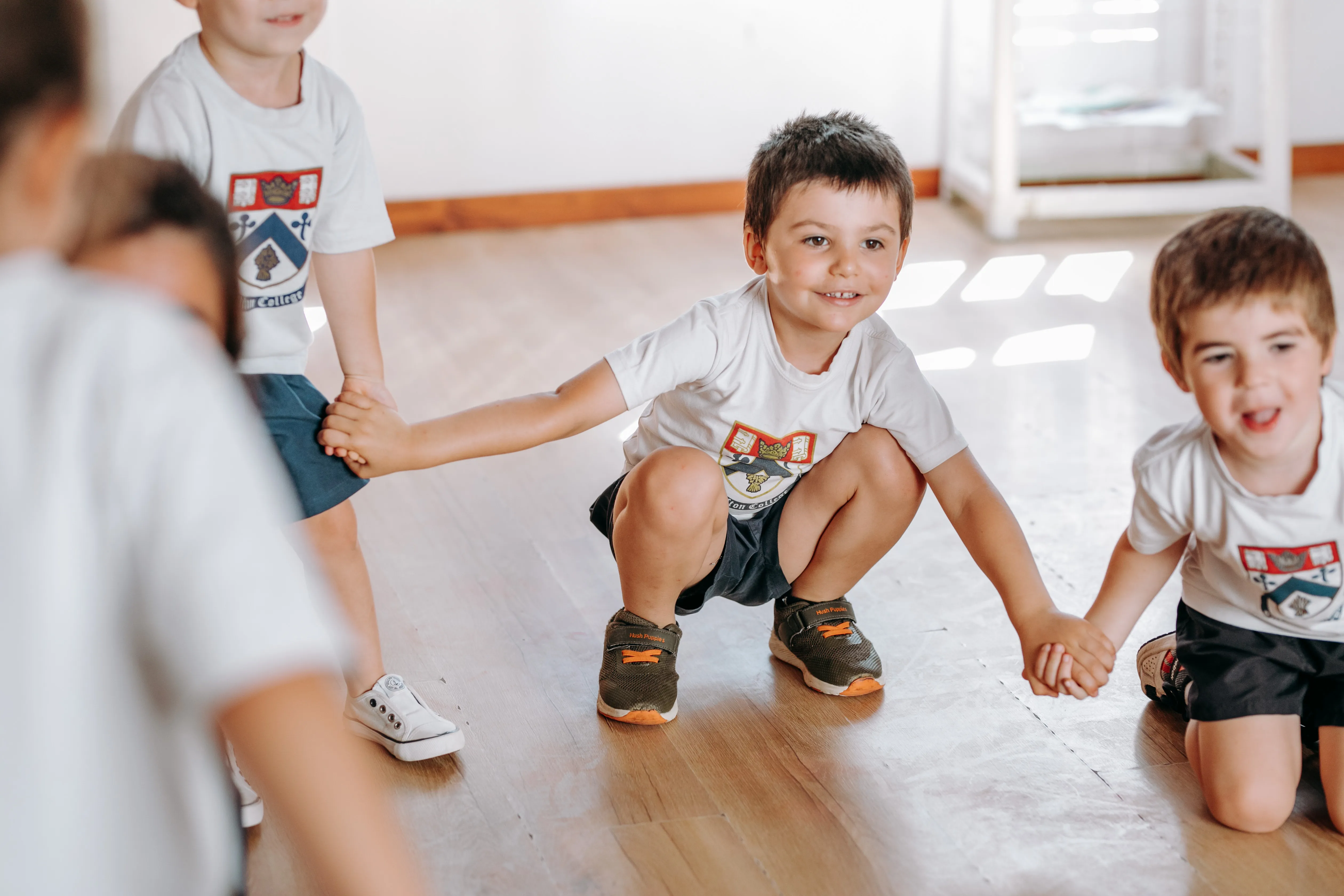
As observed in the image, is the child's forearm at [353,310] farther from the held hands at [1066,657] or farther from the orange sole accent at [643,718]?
the held hands at [1066,657]

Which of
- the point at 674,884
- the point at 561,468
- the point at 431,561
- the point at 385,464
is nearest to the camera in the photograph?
the point at 674,884

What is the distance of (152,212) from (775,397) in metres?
0.88

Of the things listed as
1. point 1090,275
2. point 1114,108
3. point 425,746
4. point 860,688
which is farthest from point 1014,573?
point 1114,108

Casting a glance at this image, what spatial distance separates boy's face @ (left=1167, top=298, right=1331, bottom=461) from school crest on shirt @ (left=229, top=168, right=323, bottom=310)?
0.76 metres

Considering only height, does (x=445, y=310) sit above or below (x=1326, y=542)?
below

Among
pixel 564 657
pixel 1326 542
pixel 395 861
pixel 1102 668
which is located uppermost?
pixel 395 861

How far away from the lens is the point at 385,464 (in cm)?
116

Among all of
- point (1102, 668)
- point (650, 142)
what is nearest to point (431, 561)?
point (1102, 668)

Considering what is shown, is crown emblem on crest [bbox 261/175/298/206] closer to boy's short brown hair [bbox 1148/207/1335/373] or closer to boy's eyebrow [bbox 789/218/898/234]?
boy's eyebrow [bbox 789/218/898/234]

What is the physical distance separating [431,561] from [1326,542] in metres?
0.99

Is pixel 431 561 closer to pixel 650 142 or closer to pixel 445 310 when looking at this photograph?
pixel 445 310

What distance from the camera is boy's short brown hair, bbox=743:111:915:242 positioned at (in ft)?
4.23

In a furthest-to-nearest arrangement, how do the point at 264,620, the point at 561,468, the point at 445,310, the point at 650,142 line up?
the point at 650,142 < the point at 445,310 < the point at 561,468 < the point at 264,620

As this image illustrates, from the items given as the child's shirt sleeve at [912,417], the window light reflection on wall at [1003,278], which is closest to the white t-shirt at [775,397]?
the child's shirt sleeve at [912,417]
